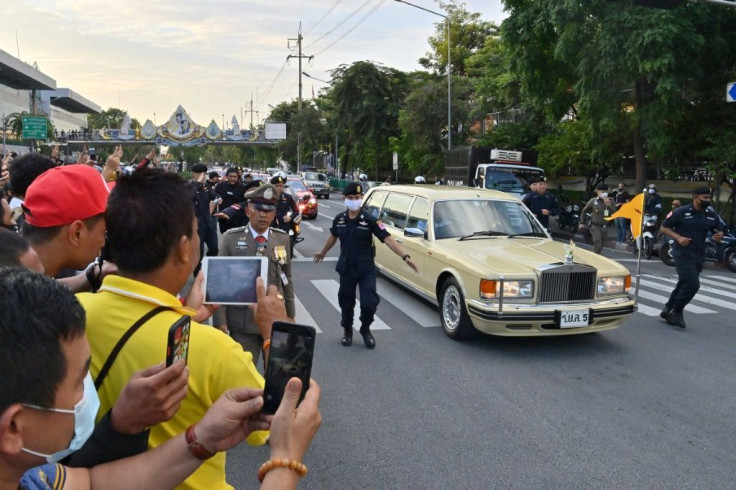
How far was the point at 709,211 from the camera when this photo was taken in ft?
27.6

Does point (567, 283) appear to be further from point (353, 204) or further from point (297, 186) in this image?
point (297, 186)

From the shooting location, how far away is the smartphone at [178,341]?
147 centimetres

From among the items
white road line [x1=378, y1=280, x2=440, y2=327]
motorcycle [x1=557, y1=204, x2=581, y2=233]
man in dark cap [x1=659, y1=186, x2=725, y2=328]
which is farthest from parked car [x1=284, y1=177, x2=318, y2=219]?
man in dark cap [x1=659, y1=186, x2=725, y2=328]

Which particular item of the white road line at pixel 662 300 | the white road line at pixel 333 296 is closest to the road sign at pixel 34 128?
the white road line at pixel 333 296

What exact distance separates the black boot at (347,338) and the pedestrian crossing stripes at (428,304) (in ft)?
1.89

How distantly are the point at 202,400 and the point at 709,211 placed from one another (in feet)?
28.2

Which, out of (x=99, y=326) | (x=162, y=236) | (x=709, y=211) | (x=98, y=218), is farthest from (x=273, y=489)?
(x=709, y=211)

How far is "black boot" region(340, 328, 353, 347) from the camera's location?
23.3 feet

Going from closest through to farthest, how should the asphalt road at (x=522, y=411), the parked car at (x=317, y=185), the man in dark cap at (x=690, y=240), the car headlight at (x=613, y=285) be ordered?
the asphalt road at (x=522, y=411), the car headlight at (x=613, y=285), the man in dark cap at (x=690, y=240), the parked car at (x=317, y=185)

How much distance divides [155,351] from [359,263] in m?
5.35

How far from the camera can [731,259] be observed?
13656 millimetres

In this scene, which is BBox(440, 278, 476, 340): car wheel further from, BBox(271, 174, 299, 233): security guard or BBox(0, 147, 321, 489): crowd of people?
BBox(0, 147, 321, 489): crowd of people

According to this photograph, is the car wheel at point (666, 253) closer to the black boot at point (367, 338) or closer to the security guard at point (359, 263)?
the security guard at point (359, 263)

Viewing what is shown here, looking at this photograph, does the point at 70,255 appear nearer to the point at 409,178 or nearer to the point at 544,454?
the point at 544,454
